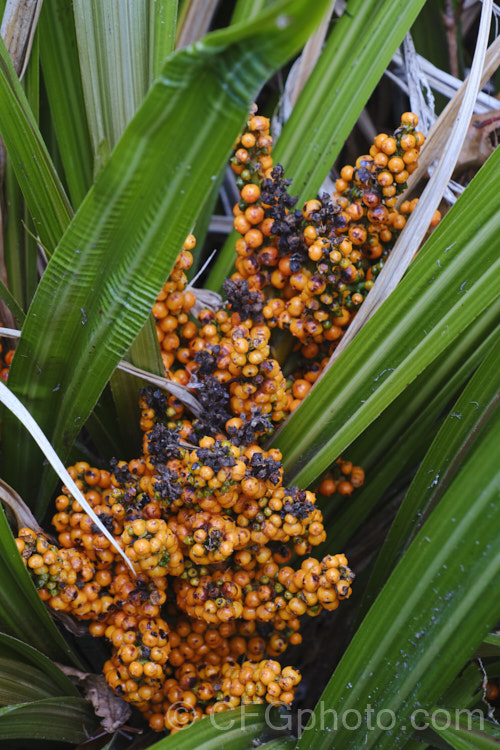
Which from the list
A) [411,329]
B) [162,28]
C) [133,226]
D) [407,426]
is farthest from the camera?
[407,426]

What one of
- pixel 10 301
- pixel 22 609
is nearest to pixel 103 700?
pixel 22 609

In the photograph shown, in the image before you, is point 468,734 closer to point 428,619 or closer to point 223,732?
point 428,619


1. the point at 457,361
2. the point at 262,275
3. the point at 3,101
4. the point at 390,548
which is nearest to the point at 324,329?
the point at 262,275

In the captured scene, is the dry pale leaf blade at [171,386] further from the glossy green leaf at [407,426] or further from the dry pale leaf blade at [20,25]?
the dry pale leaf blade at [20,25]

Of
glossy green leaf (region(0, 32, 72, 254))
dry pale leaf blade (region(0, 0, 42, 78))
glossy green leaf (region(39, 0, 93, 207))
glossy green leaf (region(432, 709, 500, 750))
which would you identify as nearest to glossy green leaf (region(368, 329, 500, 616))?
glossy green leaf (region(432, 709, 500, 750))

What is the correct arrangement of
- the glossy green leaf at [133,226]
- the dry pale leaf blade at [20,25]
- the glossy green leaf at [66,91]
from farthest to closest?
1. the glossy green leaf at [66,91]
2. the dry pale leaf blade at [20,25]
3. the glossy green leaf at [133,226]

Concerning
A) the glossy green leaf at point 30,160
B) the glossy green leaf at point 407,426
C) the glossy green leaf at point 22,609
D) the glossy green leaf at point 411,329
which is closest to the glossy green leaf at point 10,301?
the glossy green leaf at point 30,160

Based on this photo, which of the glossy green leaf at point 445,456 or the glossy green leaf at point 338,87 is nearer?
the glossy green leaf at point 445,456
